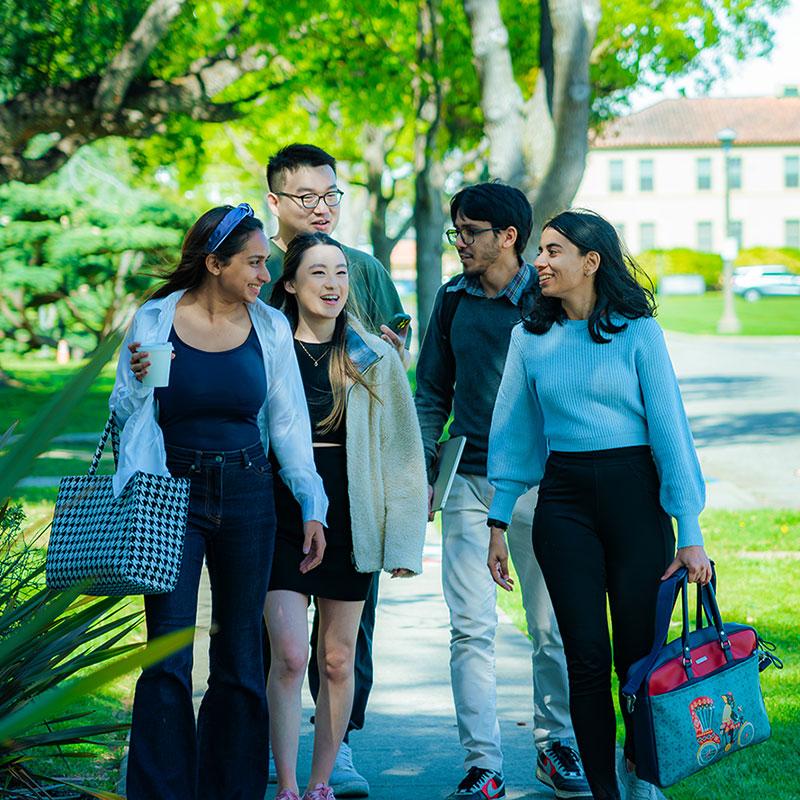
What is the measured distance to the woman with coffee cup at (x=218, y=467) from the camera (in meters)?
3.99

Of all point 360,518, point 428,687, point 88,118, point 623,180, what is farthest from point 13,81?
point 623,180

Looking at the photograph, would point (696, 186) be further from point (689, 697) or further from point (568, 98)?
point (689, 697)

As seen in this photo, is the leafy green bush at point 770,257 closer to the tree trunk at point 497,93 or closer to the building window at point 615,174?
the building window at point 615,174

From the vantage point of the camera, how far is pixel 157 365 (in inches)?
151

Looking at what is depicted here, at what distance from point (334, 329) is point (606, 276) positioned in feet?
3.15

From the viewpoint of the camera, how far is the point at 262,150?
3803 cm

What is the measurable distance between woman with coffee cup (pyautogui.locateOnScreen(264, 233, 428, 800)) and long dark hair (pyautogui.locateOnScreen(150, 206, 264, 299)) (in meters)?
0.48

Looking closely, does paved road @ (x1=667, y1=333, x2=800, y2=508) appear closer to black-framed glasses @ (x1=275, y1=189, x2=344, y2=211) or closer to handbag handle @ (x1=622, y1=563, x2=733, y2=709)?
black-framed glasses @ (x1=275, y1=189, x2=344, y2=211)

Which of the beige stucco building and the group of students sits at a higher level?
the group of students

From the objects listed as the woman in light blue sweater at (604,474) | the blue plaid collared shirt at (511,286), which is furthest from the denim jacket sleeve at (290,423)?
the blue plaid collared shirt at (511,286)

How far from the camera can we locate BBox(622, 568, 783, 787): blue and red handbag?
396 cm

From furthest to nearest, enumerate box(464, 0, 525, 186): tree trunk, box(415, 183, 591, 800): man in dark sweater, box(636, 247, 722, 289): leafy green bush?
box(636, 247, 722, 289): leafy green bush < box(464, 0, 525, 186): tree trunk < box(415, 183, 591, 800): man in dark sweater

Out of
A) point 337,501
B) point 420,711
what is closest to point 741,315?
point 420,711

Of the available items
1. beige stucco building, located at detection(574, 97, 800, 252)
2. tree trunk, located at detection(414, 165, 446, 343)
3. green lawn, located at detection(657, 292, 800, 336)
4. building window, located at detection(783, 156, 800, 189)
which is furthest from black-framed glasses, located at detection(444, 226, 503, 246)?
building window, located at detection(783, 156, 800, 189)
